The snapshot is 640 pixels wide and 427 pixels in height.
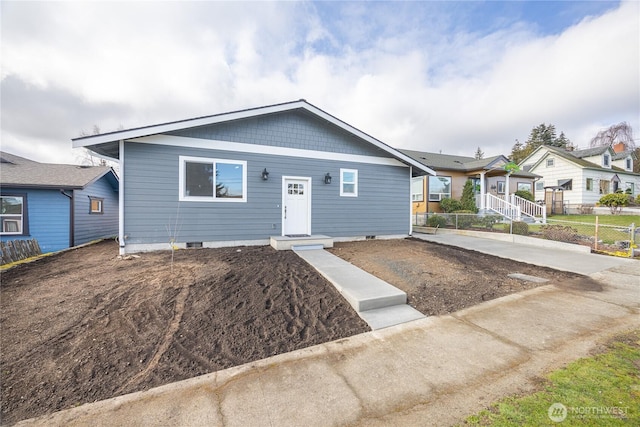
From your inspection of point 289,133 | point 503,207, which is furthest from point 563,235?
Answer: point 289,133

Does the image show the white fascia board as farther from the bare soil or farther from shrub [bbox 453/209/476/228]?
shrub [bbox 453/209/476/228]

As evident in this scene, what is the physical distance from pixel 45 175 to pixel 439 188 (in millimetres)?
19438

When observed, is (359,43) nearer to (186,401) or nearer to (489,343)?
(489,343)

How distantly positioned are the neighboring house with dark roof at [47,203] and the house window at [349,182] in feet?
32.3

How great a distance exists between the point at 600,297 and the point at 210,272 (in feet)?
22.9

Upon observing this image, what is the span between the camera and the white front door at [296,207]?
328 inches

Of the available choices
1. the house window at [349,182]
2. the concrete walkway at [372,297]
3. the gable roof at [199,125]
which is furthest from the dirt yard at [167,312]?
the house window at [349,182]

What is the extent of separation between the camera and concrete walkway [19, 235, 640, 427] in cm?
182

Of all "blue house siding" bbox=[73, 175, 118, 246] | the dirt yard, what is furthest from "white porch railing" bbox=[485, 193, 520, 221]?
"blue house siding" bbox=[73, 175, 118, 246]

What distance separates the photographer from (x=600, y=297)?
4223 mm

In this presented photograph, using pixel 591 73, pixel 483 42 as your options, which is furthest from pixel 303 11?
pixel 591 73

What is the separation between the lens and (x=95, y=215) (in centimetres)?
1134

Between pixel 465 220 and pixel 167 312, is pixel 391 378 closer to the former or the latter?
pixel 167 312

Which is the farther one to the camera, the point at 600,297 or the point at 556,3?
the point at 556,3
